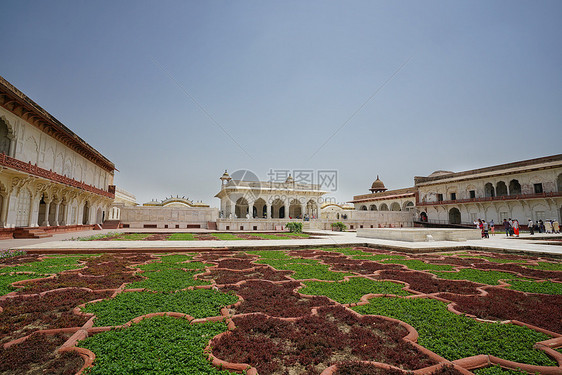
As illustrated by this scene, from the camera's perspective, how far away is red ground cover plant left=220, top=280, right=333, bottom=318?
323cm

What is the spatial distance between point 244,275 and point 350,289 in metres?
1.98

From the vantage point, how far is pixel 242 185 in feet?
106

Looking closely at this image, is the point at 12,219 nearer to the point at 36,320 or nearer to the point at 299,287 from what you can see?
the point at 36,320

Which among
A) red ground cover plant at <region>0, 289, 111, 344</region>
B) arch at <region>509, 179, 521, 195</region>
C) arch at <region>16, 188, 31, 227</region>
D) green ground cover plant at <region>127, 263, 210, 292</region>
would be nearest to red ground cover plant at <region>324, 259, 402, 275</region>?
green ground cover plant at <region>127, 263, 210, 292</region>

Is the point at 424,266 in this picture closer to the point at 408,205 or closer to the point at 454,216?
the point at 454,216

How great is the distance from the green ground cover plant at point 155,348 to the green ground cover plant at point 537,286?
14.4ft

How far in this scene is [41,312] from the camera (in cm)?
318

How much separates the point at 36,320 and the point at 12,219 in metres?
15.6

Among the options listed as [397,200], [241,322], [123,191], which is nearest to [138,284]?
[241,322]

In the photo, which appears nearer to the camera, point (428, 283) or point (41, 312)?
point (41, 312)

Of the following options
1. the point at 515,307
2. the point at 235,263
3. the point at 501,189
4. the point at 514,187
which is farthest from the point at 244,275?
the point at 501,189

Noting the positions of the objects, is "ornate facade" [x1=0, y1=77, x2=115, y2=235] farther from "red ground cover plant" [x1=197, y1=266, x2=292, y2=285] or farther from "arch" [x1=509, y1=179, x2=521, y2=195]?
"arch" [x1=509, y1=179, x2=521, y2=195]

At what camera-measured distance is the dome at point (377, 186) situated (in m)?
52.8

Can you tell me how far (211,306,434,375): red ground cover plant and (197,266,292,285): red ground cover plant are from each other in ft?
6.26
